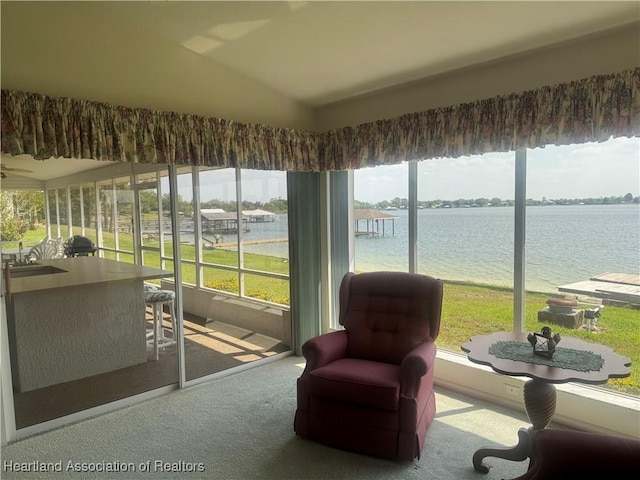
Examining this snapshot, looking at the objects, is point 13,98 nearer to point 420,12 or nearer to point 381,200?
point 420,12

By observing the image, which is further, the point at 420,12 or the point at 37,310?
the point at 37,310

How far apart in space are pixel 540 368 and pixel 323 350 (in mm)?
1298

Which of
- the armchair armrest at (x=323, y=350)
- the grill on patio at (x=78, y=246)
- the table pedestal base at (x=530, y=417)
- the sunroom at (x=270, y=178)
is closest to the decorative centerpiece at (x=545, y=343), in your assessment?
the table pedestal base at (x=530, y=417)

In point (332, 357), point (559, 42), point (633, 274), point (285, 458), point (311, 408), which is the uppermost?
point (559, 42)

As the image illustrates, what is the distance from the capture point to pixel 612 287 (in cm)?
284

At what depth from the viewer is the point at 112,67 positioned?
298 centimetres

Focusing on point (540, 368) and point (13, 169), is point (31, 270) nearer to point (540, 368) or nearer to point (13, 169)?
point (13, 169)

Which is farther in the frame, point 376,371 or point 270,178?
point 270,178

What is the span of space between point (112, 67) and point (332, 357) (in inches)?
103

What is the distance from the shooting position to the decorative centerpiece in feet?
7.40

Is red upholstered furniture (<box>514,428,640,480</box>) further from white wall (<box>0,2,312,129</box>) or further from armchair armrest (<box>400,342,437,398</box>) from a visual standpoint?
white wall (<box>0,2,312,129</box>)

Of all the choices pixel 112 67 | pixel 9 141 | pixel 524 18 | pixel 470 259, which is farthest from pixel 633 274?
pixel 9 141

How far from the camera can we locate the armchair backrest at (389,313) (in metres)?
2.89

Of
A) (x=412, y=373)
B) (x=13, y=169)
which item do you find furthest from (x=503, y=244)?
(x=13, y=169)
